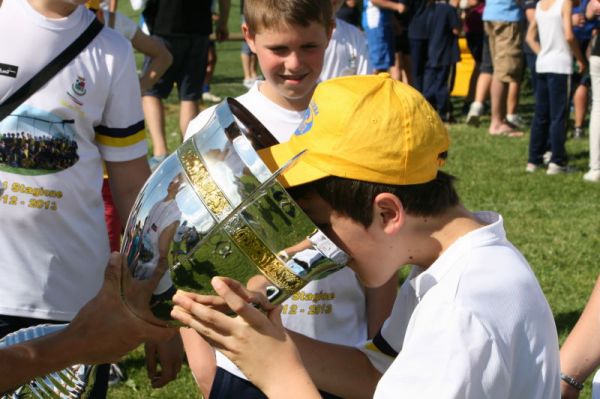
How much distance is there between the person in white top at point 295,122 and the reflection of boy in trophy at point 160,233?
83 centimetres

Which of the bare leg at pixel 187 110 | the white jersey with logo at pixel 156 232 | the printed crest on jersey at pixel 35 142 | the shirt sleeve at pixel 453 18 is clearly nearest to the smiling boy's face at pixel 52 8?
the printed crest on jersey at pixel 35 142

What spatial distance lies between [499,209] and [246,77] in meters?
9.57

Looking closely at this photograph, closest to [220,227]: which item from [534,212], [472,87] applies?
[534,212]

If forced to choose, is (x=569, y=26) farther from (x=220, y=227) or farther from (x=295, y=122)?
(x=220, y=227)

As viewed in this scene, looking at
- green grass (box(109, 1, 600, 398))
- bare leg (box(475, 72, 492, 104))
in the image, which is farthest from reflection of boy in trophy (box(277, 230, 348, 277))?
bare leg (box(475, 72, 492, 104))

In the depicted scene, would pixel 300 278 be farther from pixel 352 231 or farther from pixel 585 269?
pixel 585 269

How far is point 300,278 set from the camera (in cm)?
209

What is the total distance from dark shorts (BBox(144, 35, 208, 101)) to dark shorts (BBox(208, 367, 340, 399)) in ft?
22.7

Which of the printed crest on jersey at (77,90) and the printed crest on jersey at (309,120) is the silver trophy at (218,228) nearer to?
the printed crest on jersey at (309,120)

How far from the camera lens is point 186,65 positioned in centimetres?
1006

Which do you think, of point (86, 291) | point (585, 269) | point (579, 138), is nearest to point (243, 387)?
point (86, 291)

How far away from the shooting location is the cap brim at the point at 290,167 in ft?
6.72

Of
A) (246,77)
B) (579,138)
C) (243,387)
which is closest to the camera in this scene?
(243,387)

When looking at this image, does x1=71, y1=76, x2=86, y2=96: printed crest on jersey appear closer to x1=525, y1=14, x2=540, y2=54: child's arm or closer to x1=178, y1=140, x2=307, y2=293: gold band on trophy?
x1=178, y1=140, x2=307, y2=293: gold band on trophy
